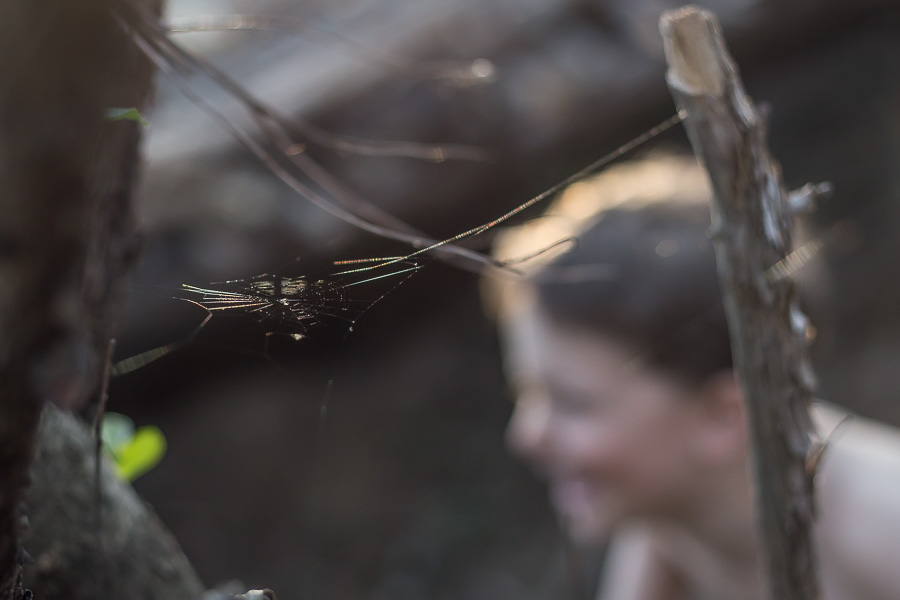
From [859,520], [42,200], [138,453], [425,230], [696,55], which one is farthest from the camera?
[425,230]

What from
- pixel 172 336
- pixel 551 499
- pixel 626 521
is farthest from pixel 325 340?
pixel 551 499

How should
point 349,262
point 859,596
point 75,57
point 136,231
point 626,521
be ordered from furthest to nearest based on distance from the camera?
1. point 626,521
2. point 859,596
3. point 136,231
4. point 349,262
5. point 75,57

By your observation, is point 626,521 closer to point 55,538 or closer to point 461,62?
point 55,538

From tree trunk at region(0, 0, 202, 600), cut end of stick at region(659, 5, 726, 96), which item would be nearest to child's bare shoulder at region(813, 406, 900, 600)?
cut end of stick at region(659, 5, 726, 96)

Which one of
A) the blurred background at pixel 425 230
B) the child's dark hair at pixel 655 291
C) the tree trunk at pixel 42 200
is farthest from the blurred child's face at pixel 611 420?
the tree trunk at pixel 42 200

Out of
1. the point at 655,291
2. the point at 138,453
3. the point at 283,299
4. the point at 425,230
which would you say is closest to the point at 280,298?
the point at 283,299

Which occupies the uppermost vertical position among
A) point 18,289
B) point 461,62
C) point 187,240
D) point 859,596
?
point 461,62

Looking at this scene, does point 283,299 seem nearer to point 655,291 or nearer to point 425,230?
point 655,291

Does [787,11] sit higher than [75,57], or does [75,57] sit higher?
[787,11]
